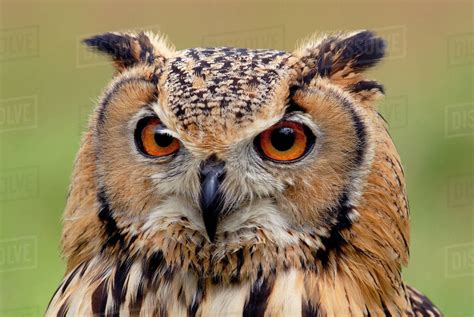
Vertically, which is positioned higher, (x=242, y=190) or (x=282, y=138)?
(x=282, y=138)

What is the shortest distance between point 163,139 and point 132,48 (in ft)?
1.24

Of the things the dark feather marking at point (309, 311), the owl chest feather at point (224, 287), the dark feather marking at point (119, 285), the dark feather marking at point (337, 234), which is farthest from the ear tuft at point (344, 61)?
the dark feather marking at point (119, 285)

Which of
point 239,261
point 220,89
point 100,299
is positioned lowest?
point 100,299

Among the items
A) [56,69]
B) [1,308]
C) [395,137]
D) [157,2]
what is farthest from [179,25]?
[1,308]

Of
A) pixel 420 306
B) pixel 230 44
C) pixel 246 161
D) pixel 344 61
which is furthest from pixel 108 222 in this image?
pixel 230 44

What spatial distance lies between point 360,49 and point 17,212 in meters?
3.02

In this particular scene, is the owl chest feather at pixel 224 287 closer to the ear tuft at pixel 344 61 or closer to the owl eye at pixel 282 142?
the owl eye at pixel 282 142

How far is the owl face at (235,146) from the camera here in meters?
2.29

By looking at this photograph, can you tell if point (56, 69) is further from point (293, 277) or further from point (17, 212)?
point (293, 277)

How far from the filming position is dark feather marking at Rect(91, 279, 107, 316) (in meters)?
2.49

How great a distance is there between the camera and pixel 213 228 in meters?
2.32

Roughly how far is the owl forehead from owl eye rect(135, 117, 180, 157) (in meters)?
0.06

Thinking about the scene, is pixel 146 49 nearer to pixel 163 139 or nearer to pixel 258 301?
pixel 163 139

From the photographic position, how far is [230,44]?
Result: 691 cm
